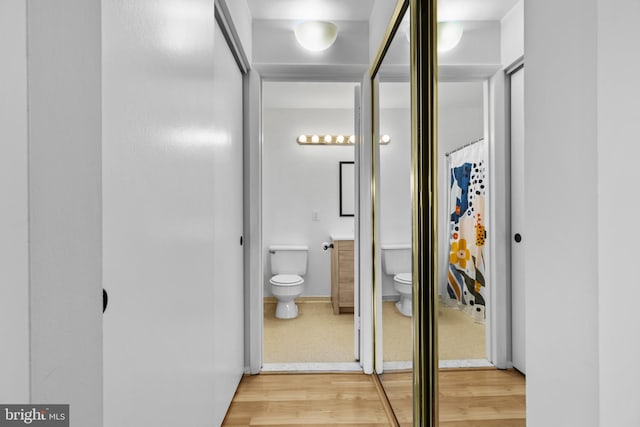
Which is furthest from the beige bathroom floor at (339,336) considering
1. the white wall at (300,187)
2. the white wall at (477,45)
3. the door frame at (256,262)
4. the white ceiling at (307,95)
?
the white ceiling at (307,95)

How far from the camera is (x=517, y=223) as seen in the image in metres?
0.85

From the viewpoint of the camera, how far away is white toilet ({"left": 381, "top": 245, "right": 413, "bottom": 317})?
5.82 feet

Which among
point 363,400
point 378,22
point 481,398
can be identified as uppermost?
point 378,22

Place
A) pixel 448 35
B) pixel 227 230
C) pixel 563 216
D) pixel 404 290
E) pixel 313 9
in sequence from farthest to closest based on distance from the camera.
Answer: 1. pixel 313 9
2. pixel 227 230
3. pixel 404 290
4. pixel 448 35
5. pixel 563 216

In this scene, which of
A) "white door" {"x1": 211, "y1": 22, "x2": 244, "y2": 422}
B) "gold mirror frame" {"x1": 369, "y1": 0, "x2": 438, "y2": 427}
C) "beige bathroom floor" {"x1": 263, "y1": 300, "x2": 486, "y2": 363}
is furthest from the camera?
"white door" {"x1": 211, "y1": 22, "x2": 244, "y2": 422}

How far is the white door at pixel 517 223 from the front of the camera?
81cm

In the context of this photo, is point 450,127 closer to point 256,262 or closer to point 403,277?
point 403,277

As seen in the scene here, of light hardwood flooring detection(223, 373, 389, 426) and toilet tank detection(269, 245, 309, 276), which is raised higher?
toilet tank detection(269, 245, 309, 276)

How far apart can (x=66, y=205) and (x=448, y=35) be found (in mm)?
1271

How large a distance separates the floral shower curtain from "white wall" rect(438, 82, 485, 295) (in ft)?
0.12

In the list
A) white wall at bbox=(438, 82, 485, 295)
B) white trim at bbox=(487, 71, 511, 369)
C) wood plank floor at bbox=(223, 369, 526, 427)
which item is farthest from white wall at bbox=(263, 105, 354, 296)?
white trim at bbox=(487, 71, 511, 369)

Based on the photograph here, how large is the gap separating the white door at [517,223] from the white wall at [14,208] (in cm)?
92

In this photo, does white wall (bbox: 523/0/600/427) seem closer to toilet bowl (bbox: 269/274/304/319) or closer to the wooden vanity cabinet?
toilet bowl (bbox: 269/274/304/319)

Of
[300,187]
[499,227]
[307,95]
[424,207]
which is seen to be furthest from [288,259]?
[499,227]
